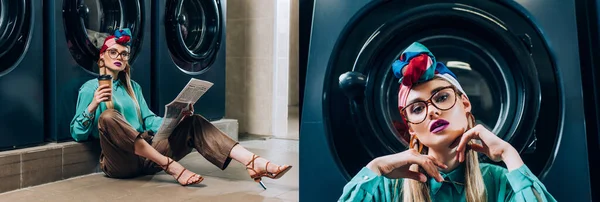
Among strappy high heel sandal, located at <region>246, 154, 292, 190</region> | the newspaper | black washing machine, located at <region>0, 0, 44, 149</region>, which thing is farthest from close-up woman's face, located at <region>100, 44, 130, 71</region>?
strappy high heel sandal, located at <region>246, 154, 292, 190</region>

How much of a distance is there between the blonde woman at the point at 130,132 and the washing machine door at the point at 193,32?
0.67 m

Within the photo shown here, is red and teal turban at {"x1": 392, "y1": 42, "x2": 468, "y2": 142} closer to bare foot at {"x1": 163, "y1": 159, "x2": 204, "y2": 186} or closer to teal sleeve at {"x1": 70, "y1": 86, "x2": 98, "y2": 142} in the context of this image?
bare foot at {"x1": 163, "y1": 159, "x2": 204, "y2": 186}

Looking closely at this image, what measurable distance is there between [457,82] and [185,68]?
265cm

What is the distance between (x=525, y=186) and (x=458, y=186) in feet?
0.34

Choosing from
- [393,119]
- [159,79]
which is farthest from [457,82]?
[159,79]

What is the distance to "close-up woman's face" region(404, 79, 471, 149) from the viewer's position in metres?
0.85

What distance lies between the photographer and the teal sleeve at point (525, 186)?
2.60 ft

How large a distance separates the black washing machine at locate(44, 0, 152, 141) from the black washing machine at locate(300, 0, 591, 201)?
188cm

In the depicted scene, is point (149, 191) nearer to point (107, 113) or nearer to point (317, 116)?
point (107, 113)

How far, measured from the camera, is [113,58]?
2477 millimetres

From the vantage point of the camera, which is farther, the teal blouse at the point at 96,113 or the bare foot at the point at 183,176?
the teal blouse at the point at 96,113

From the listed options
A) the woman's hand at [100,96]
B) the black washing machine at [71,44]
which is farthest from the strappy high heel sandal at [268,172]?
the black washing machine at [71,44]

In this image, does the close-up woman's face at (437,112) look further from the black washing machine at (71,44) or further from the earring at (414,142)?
the black washing machine at (71,44)

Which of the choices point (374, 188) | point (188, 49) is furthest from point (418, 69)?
point (188, 49)
